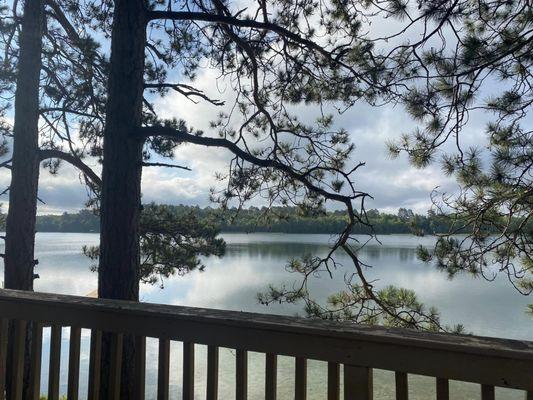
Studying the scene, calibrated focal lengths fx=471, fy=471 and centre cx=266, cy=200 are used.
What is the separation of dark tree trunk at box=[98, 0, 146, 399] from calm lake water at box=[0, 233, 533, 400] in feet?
5.30

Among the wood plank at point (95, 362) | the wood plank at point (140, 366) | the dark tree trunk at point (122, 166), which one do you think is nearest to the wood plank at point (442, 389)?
the wood plank at point (140, 366)

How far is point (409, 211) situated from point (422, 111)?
2.81 ft

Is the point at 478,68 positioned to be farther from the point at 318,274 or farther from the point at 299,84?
the point at 318,274

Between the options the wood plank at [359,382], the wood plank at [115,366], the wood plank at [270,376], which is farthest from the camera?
the wood plank at [115,366]

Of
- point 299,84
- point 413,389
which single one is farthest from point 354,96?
point 413,389

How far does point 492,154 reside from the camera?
10.4 feet

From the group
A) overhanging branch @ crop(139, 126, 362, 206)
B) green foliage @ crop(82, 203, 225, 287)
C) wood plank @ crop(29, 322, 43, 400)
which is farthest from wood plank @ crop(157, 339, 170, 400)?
green foliage @ crop(82, 203, 225, 287)

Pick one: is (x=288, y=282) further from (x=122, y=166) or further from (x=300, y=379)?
(x=300, y=379)

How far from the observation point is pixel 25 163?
16.0 feet

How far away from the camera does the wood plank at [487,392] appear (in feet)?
3.75

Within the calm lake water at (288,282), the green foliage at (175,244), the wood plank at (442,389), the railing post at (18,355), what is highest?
the green foliage at (175,244)

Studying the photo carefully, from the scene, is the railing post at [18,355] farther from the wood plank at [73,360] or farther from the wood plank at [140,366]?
the wood plank at [140,366]

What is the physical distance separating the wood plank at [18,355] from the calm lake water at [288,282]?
2.24 m

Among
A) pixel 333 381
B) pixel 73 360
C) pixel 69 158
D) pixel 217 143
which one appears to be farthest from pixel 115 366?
pixel 69 158
